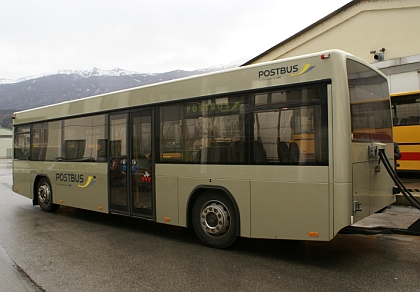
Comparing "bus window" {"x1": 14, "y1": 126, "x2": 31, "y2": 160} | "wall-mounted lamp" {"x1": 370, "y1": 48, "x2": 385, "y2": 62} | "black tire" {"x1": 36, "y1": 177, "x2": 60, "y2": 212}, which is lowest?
"black tire" {"x1": 36, "y1": 177, "x2": 60, "y2": 212}

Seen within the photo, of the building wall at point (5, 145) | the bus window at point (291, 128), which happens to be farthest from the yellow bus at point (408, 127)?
the building wall at point (5, 145)

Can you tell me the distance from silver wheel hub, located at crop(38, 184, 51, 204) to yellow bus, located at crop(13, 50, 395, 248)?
7.39 ft

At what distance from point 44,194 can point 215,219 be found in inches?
249

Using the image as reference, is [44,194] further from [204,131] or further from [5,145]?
[5,145]

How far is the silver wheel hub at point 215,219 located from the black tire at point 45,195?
18.6 feet

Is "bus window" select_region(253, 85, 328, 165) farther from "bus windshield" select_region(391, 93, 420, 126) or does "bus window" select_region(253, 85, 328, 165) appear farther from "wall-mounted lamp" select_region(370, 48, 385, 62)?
"wall-mounted lamp" select_region(370, 48, 385, 62)

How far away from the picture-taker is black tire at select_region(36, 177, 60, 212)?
10141mm

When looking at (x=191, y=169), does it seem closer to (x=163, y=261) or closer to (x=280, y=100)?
(x=163, y=261)

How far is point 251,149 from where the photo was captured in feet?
18.8

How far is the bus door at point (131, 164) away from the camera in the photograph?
7246mm

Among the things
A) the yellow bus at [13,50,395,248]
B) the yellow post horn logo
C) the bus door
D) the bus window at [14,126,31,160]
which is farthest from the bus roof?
the bus window at [14,126,31,160]

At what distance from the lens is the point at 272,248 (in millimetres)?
6246

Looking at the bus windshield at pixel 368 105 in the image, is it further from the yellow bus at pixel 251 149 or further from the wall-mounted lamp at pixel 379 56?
the wall-mounted lamp at pixel 379 56

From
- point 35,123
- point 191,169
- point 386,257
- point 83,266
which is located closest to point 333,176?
point 386,257
